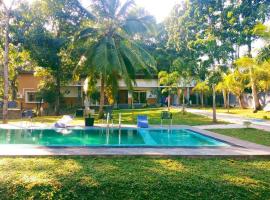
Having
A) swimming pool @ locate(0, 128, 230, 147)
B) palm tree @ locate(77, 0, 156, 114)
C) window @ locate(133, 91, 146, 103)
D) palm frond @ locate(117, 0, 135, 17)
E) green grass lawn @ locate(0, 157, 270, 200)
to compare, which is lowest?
green grass lawn @ locate(0, 157, 270, 200)

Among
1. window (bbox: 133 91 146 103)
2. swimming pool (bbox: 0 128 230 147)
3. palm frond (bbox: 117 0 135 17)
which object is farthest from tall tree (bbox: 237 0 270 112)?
window (bbox: 133 91 146 103)

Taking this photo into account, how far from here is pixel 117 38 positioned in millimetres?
21141

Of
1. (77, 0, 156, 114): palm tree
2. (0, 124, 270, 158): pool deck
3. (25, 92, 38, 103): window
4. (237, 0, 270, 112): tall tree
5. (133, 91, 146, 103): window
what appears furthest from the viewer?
(133, 91, 146, 103): window

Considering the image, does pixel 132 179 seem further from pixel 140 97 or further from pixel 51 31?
pixel 140 97

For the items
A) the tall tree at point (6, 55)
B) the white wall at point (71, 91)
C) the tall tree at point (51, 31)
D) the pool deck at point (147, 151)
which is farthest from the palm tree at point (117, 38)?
the white wall at point (71, 91)

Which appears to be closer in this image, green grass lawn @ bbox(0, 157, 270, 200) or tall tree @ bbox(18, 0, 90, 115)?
green grass lawn @ bbox(0, 157, 270, 200)

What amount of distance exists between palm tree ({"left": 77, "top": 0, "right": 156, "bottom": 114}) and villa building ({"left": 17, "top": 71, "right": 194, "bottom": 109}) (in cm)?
1285

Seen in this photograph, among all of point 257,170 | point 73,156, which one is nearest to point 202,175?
point 257,170

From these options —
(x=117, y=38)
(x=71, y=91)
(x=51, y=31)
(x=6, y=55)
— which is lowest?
(x=71, y=91)

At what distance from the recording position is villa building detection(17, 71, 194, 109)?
35.9 metres

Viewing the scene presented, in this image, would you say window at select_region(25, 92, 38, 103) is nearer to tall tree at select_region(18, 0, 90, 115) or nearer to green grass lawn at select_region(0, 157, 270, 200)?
tall tree at select_region(18, 0, 90, 115)

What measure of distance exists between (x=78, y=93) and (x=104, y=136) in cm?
2384

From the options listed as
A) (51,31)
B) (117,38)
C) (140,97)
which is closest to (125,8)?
(117,38)

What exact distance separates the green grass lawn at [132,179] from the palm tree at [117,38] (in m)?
11.6
